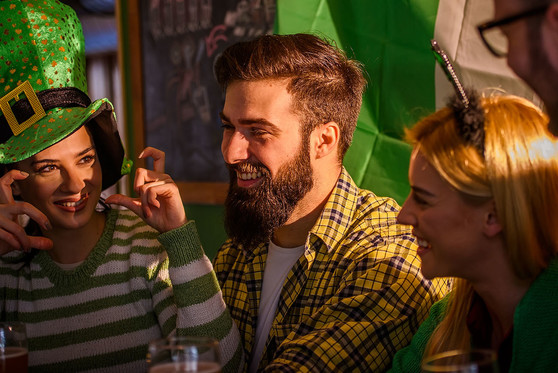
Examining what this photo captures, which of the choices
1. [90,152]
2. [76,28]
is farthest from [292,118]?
[76,28]

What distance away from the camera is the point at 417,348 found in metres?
1.53

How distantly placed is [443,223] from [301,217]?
78 centimetres

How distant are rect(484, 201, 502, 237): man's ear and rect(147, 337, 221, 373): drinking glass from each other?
631 millimetres

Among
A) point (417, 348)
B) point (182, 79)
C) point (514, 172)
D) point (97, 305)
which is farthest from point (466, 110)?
point (182, 79)

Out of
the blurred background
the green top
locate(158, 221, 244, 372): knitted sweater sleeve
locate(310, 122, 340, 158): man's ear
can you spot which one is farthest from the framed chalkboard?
the green top

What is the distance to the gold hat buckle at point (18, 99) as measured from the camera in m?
1.96

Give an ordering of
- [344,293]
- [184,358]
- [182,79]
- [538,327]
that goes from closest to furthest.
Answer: [184,358]
[538,327]
[344,293]
[182,79]

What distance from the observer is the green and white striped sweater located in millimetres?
1948

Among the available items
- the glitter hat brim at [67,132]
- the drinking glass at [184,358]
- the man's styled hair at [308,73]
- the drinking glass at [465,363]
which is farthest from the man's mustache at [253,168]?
the drinking glass at [465,363]

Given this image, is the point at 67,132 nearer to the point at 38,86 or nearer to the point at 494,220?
the point at 38,86

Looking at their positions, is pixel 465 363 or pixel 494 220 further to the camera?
pixel 494 220

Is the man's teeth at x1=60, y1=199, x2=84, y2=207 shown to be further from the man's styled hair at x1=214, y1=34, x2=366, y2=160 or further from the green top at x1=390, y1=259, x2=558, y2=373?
the green top at x1=390, y1=259, x2=558, y2=373

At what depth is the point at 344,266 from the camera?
1833 mm

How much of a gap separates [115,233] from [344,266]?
30.7 inches
